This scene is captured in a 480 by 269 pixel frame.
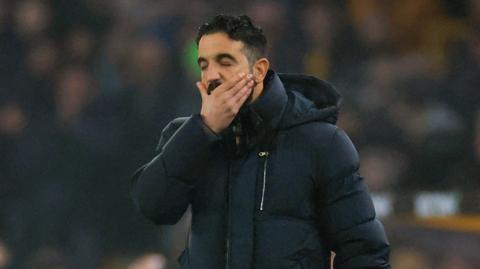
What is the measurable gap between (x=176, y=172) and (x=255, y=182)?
0.42 ft

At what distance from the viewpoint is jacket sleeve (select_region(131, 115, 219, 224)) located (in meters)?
1.62

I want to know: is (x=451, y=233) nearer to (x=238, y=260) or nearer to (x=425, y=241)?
(x=425, y=241)

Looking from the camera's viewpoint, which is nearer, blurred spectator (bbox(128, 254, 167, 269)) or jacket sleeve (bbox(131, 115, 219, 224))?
jacket sleeve (bbox(131, 115, 219, 224))

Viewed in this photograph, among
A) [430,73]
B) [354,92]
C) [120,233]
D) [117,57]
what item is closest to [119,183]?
[120,233]

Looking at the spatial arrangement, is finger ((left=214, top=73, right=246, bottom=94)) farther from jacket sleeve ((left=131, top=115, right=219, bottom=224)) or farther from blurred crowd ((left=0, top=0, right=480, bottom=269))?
blurred crowd ((left=0, top=0, right=480, bottom=269))

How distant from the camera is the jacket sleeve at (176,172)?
63.8 inches

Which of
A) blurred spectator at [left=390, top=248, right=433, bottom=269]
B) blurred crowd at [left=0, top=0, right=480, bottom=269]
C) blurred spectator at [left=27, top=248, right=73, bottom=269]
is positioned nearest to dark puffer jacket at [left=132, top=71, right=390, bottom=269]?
blurred spectator at [left=390, top=248, right=433, bottom=269]

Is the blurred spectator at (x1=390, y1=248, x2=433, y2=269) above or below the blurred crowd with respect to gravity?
below

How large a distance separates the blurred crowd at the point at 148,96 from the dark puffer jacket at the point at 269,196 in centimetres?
223

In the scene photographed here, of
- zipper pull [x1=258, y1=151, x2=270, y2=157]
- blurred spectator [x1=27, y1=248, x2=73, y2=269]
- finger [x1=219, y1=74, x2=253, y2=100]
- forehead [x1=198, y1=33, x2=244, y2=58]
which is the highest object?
forehead [x1=198, y1=33, x2=244, y2=58]

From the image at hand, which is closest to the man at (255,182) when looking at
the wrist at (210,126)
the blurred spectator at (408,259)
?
the wrist at (210,126)

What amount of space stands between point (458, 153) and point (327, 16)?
0.83 m

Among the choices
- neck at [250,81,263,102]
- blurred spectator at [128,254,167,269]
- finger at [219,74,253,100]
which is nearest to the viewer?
finger at [219,74,253,100]

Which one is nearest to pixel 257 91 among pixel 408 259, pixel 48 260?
pixel 408 259
